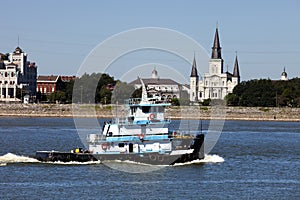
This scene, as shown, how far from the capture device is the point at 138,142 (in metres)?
61.6

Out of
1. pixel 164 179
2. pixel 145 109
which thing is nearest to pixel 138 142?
pixel 145 109

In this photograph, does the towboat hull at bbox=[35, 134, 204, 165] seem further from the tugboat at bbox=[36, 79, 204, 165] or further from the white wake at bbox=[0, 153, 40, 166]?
the white wake at bbox=[0, 153, 40, 166]

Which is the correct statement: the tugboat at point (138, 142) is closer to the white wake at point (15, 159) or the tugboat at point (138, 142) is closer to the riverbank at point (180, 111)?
the white wake at point (15, 159)

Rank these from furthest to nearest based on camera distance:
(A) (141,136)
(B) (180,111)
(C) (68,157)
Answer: (B) (180,111)
(A) (141,136)
(C) (68,157)

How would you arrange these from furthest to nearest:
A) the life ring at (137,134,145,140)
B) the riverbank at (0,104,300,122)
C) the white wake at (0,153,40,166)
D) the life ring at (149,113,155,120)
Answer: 1. the riverbank at (0,104,300,122)
2. the life ring at (149,113,155,120)
3. the white wake at (0,153,40,166)
4. the life ring at (137,134,145,140)

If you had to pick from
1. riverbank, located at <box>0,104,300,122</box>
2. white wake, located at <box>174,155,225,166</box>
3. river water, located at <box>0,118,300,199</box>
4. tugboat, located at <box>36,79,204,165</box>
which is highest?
riverbank, located at <box>0,104,300,122</box>

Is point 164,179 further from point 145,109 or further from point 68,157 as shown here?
point 68,157

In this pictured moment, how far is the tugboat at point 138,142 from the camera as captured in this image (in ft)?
201

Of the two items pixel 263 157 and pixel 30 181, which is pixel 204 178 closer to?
pixel 30 181

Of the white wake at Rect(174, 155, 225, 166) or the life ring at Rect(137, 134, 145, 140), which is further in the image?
the white wake at Rect(174, 155, 225, 166)

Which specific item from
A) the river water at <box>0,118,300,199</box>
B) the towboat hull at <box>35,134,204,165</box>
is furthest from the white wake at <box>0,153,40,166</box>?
the towboat hull at <box>35,134,204,165</box>

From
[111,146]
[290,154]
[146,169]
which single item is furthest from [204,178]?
[290,154]

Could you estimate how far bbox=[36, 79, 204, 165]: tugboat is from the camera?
61.2m

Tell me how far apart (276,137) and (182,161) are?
4464 cm
